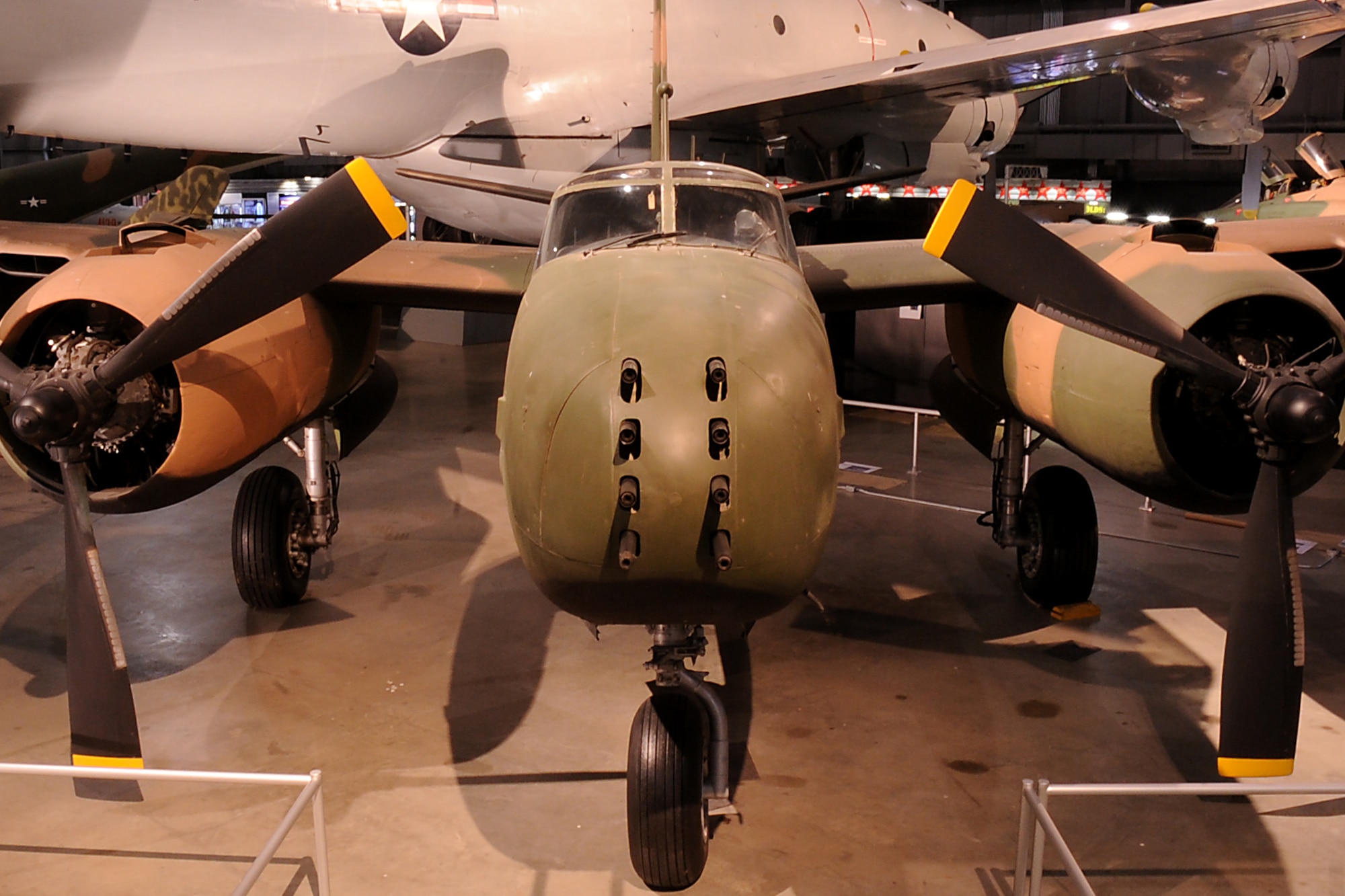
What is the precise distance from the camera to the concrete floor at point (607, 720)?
4.16 m

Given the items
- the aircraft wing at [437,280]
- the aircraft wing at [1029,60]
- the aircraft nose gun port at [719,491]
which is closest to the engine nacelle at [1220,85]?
the aircraft wing at [1029,60]

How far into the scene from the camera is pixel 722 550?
3178 millimetres

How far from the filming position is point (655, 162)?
477 cm

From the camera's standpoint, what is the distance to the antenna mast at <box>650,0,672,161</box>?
5.43m

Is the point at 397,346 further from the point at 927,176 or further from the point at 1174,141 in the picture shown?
the point at 1174,141

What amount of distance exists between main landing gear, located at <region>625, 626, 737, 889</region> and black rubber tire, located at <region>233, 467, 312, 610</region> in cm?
348

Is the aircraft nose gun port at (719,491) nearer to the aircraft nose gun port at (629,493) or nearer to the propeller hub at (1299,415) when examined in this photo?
the aircraft nose gun port at (629,493)

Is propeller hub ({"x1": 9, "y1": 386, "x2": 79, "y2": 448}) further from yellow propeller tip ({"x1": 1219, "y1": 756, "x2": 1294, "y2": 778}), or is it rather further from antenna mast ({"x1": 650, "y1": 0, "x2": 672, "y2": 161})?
yellow propeller tip ({"x1": 1219, "y1": 756, "x2": 1294, "y2": 778})

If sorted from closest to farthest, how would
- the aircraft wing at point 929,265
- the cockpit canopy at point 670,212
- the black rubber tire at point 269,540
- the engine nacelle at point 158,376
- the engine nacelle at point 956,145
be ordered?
the cockpit canopy at point 670,212 < the engine nacelle at point 158,376 < the aircraft wing at point 929,265 < the black rubber tire at point 269,540 < the engine nacelle at point 956,145

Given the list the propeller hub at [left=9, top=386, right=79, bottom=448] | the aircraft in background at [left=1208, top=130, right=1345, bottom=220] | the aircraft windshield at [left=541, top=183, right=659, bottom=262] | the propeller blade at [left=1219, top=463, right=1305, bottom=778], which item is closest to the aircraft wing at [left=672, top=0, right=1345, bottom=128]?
the aircraft in background at [left=1208, top=130, right=1345, bottom=220]

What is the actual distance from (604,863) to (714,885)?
0.47m

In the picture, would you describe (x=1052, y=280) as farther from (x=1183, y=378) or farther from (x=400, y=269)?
(x=400, y=269)

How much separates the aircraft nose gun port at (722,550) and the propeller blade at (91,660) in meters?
2.74

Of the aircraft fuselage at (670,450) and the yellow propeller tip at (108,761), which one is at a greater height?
the aircraft fuselage at (670,450)
